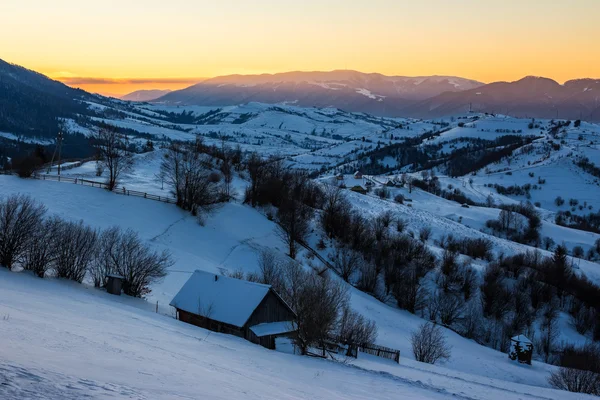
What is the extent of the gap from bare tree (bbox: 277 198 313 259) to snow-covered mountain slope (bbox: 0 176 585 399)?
525 cm

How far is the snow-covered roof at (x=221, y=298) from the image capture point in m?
29.0

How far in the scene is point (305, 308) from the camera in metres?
28.1

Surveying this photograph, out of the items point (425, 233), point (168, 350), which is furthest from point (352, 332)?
point (425, 233)

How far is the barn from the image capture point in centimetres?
2872

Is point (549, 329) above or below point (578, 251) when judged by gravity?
below

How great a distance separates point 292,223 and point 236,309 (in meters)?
26.0

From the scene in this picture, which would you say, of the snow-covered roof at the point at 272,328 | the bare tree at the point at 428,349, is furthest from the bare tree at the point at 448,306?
the snow-covered roof at the point at 272,328

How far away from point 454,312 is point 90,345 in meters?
43.0

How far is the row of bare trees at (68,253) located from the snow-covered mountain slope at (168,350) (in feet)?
6.46

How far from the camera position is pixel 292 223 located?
54.7m

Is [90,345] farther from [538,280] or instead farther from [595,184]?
[595,184]

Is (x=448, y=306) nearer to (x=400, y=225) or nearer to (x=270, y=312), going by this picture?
(x=400, y=225)

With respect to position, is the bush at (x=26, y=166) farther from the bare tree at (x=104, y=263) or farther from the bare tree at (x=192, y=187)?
the bare tree at (x=104, y=263)

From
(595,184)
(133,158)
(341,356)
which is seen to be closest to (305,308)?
(341,356)
